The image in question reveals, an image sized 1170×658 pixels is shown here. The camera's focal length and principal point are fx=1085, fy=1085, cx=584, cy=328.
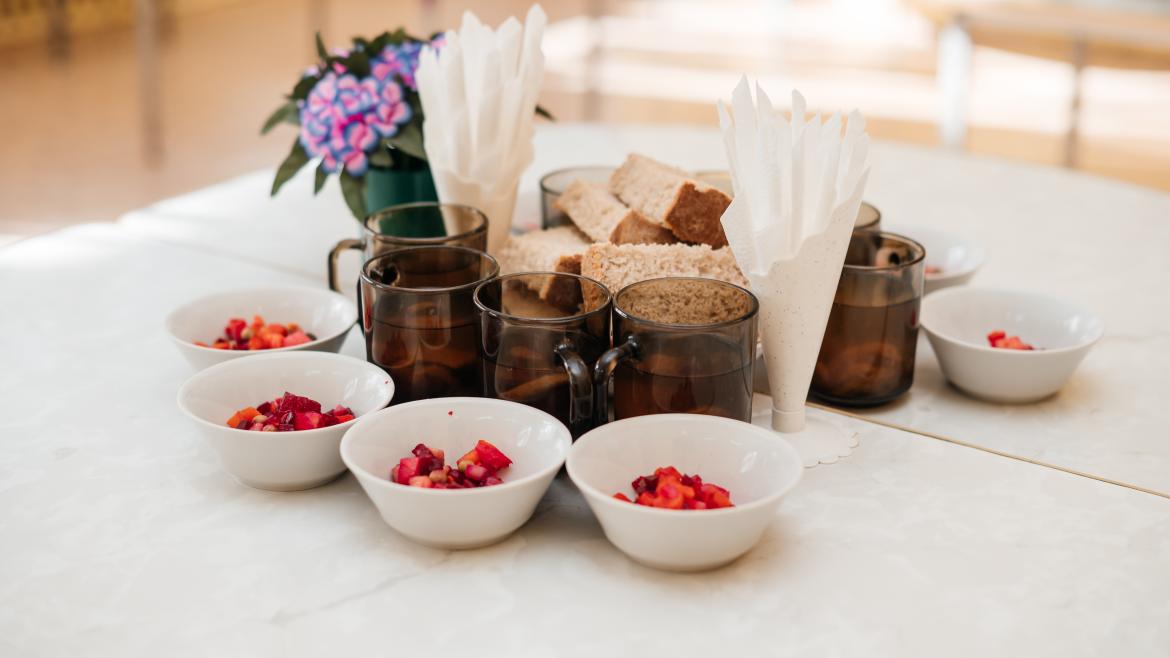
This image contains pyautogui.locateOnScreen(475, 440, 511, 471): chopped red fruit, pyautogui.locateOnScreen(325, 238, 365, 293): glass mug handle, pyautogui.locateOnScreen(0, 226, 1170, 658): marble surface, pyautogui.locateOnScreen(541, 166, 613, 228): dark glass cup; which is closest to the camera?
pyautogui.locateOnScreen(0, 226, 1170, 658): marble surface

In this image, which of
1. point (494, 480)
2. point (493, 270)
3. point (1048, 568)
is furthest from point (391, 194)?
point (1048, 568)

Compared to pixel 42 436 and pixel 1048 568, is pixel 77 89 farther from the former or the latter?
pixel 1048 568

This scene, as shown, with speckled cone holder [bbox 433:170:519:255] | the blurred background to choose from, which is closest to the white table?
speckled cone holder [bbox 433:170:519:255]

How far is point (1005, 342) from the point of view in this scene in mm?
1174

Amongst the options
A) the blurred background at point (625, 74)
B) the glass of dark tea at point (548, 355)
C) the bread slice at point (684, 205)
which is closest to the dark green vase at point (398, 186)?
the bread slice at point (684, 205)

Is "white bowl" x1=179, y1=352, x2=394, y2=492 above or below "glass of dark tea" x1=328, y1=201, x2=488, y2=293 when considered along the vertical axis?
below

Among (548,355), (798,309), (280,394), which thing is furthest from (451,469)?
(798,309)

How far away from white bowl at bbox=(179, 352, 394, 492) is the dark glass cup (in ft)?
1.32

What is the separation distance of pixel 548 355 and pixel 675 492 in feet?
0.64

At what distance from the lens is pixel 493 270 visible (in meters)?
1.11

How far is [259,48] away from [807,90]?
2869 millimetres

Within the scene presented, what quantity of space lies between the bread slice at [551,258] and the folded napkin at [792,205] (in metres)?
0.18

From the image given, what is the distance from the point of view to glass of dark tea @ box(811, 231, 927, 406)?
3.60 feet

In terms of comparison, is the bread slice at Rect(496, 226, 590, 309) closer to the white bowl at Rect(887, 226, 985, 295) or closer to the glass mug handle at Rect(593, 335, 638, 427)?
the glass mug handle at Rect(593, 335, 638, 427)
